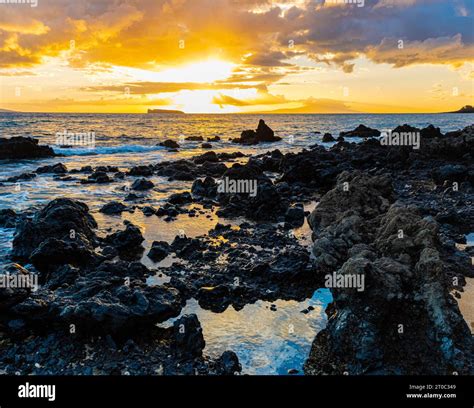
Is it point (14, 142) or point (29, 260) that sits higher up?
point (14, 142)

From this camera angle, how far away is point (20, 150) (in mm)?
49344

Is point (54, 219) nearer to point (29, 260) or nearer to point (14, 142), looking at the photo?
point (29, 260)

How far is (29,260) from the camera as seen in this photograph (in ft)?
46.8

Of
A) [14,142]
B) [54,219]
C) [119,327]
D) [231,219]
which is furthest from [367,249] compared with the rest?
[14,142]

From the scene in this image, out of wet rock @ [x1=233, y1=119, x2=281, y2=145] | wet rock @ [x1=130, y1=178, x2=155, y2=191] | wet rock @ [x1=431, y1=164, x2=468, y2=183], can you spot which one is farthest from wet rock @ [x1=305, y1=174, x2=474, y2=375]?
wet rock @ [x1=233, y1=119, x2=281, y2=145]

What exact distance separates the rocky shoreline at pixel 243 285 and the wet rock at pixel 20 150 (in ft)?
106

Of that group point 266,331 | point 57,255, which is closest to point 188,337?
point 266,331

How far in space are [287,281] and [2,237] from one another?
41.3 feet

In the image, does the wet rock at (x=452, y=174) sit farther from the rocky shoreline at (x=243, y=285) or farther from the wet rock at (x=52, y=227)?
the wet rock at (x=52, y=227)

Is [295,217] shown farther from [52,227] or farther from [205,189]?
[52,227]

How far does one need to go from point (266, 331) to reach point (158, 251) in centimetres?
671

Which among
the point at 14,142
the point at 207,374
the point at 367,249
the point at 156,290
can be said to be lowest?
the point at 207,374

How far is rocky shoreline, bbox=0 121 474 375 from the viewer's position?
28.5 feet

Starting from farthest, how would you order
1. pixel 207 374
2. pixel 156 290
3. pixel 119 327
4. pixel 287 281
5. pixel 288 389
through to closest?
1. pixel 287 281
2. pixel 156 290
3. pixel 119 327
4. pixel 207 374
5. pixel 288 389
